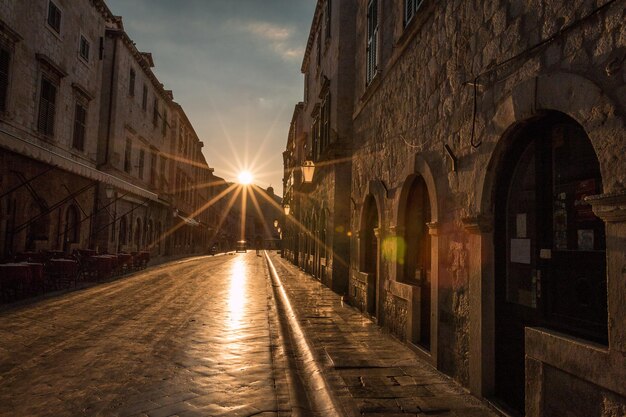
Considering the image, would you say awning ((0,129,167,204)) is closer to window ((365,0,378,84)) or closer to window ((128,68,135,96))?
window ((365,0,378,84))

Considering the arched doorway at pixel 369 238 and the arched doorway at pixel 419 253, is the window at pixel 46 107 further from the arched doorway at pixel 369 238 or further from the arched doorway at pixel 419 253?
the arched doorway at pixel 419 253

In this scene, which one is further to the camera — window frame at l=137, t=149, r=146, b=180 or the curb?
window frame at l=137, t=149, r=146, b=180

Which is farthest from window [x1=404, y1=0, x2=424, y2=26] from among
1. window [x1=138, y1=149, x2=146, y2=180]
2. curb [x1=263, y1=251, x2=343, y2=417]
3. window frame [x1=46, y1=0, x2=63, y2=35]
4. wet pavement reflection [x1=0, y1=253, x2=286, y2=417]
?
window [x1=138, y1=149, x2=146, y2=180]

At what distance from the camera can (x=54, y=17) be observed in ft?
51.8

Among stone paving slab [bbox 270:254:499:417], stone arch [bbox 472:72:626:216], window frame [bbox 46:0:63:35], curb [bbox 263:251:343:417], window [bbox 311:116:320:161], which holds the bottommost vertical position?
curb [bbox 263:251:343:417]

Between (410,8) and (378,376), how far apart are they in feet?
18.0

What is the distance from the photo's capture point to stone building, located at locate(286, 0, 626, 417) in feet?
8.73

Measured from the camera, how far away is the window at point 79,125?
18.0 m

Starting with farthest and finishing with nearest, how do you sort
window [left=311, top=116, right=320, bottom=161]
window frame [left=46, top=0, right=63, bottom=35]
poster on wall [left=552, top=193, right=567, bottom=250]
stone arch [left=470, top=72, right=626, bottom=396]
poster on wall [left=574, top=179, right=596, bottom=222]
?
window [left=311, top=116, right=320, bottom=161] → window frame [left=46, top=0, right=63, bottom=35] → poster on wall [left=552, top=193, right=567, bottom=250] → poster on wall [left=574, top=179, right=596, bottom=222] → stone arch [left=470, top=72, right=626, bottom=396]

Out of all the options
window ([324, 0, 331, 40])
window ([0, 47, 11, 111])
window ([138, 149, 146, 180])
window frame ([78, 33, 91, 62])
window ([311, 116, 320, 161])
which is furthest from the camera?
window ([138, 149, 146, 180])

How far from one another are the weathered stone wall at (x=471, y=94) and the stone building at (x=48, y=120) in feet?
28.1

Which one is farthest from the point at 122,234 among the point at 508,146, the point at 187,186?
the point at 508,146

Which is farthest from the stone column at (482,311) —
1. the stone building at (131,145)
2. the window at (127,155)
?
the window at (127,155)

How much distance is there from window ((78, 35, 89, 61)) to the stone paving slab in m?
16.6
